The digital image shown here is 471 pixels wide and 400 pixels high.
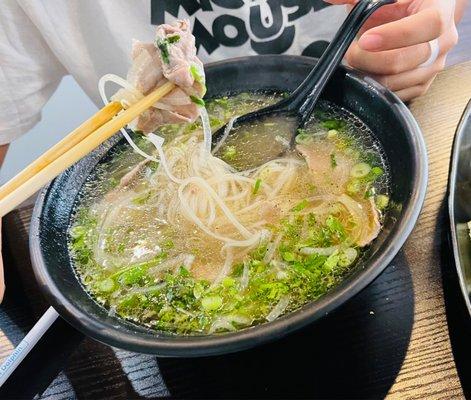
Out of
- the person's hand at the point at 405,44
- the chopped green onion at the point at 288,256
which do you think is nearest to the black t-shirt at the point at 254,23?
the person's hand at the point at 405,44

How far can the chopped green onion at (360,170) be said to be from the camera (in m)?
1.36

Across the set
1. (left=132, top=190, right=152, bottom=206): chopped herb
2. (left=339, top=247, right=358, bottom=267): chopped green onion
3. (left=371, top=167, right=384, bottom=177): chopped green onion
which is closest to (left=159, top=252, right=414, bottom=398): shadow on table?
(left=339, top=247, right=358, bottom=267): chopped green onion

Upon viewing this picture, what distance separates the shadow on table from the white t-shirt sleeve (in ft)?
4.41

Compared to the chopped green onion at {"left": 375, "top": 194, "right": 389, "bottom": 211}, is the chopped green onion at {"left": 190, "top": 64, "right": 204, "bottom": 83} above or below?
above

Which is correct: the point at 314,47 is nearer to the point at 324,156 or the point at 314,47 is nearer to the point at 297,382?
the point at 324,156

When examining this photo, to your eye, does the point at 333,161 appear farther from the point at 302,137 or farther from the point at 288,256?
the point at 288,256

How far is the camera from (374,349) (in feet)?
3.78

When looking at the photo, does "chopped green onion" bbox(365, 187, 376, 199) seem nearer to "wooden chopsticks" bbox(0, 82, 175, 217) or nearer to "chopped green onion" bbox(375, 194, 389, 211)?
"chopped green onion" bbox(375, 194, 389, 211)

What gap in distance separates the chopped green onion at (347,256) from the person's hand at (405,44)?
65cm

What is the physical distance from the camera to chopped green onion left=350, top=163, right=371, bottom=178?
136 cm

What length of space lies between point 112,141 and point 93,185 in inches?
7.1

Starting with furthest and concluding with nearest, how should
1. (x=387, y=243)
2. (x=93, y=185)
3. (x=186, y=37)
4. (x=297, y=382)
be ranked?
1. (x=93, y=185)
2. (x=186, y=37)
3. (x=297, y=382)
4. (x=387, y=243)

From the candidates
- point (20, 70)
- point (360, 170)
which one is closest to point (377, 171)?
point (360, 170)

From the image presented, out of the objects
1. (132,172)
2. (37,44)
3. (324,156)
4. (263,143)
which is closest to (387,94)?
(324,156)
